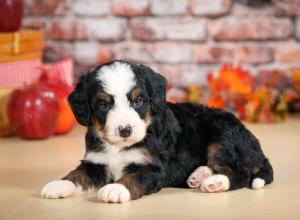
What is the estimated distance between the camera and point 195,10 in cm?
472

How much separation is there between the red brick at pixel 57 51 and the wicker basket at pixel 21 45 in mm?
326

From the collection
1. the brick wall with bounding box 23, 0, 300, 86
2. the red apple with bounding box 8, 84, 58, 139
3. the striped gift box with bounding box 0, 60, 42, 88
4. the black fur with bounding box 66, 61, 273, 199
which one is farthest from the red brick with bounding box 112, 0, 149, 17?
the black fur with bounding box 66, 61, 273, 199

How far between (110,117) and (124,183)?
239mm

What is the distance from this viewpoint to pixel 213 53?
4.75 meters

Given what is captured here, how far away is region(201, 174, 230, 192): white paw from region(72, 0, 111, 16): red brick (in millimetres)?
2316

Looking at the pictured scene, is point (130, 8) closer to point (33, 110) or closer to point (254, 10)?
point (254, 10)

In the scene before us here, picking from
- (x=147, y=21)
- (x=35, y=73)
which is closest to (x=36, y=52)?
(x=35, y=73)

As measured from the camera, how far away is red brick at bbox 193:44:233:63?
4.75 metres

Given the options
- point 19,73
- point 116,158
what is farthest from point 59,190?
point 19,73

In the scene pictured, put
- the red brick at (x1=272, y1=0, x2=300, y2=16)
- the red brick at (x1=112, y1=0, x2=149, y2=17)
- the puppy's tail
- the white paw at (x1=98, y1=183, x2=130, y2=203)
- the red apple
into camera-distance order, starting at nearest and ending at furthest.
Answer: the white paw at (x1=98, y1=183, x2=130, y2=203)
the puppy's tail
the red apple
the red brick at (x1=272, y1=0, x2=300, y2=16)
the red brick at (x1=112, y1=0, x2=149, y2=17)

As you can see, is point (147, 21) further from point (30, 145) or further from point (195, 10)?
point (30, 145)

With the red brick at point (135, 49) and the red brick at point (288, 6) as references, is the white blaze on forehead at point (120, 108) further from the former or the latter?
the red brick at point (288, 6)

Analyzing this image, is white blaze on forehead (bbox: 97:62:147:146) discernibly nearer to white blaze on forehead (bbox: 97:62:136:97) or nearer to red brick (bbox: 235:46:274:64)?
white blaze on forehead (bbox: 97:62:136:97)

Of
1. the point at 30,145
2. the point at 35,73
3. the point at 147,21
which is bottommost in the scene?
the point at 30,145
